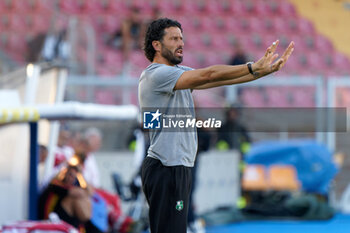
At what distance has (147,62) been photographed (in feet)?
46.9

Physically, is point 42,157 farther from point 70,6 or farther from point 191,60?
point 70,6

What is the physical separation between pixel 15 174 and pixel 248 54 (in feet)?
32.4

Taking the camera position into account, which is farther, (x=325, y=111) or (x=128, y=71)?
(x=128, y=71)

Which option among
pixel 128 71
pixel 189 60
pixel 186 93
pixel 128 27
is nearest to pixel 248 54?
pixel 189 60

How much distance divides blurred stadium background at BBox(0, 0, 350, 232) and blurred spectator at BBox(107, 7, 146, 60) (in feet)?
0.43

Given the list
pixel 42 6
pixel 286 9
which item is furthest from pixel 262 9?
pixel 42 6

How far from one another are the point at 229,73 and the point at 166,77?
37cm

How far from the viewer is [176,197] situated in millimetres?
3945

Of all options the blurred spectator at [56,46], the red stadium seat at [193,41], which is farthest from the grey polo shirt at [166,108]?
the red stadium seat at [193,41]

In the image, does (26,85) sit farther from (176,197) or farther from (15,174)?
(176,197)

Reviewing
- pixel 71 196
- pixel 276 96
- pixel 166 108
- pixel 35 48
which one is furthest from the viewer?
pixel 276 96

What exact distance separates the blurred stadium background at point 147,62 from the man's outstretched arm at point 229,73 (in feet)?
8.56

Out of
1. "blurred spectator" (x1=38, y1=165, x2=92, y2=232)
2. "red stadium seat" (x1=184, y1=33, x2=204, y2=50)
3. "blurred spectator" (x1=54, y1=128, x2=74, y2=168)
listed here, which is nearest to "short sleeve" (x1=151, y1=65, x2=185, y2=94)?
"blurred spectator" (x1=38, y1=165, x2=92, y2=232)

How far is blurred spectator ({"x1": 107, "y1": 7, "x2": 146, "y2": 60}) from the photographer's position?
1459 cm
